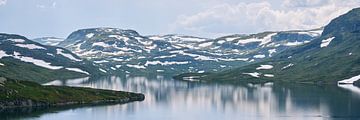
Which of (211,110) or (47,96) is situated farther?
(211,110)

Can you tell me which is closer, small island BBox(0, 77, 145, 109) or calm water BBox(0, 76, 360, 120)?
calm water BBox(0, 76, 360, 120)

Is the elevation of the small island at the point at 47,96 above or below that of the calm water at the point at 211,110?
above

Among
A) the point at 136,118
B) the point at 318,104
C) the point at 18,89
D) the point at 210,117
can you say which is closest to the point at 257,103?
the point at 318,104

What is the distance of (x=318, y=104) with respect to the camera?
6639 inches

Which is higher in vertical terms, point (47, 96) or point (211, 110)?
point (47, 96)

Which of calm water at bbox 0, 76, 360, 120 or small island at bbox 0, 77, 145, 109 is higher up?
small island at bbox 0, 77, 145, 109

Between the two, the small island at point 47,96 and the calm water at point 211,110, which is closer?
the calm water at point 211,110

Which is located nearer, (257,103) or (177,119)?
(177,119)

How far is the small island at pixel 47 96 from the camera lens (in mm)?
140125

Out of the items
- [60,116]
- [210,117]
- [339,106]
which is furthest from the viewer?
[339,106]

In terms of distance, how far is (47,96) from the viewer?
5974 inches

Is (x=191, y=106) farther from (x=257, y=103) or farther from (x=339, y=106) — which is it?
(x=339, y=106)

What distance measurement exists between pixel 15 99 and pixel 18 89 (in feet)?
26.3

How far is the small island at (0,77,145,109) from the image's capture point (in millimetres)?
140125
